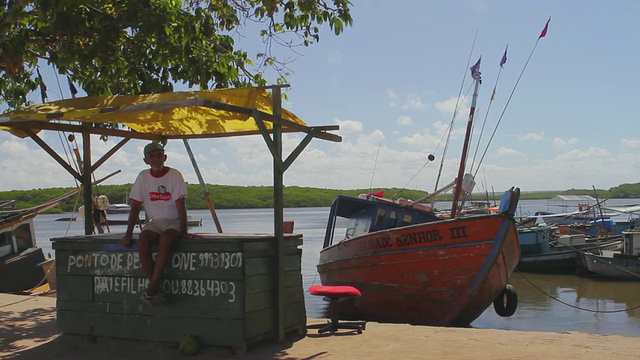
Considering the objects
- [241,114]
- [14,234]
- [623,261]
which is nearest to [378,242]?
[241,114]

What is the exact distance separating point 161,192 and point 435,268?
678 cm

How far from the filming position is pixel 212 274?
6.51 meters

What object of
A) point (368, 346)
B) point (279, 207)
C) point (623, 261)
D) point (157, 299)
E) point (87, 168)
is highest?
point (87, 168)

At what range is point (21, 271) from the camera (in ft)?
57.5

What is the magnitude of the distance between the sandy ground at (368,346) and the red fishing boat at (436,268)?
131 inches

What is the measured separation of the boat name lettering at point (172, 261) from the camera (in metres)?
6.47

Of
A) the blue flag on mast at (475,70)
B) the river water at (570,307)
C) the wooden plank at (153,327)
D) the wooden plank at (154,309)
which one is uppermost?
the blue flag on mast at (475,70)

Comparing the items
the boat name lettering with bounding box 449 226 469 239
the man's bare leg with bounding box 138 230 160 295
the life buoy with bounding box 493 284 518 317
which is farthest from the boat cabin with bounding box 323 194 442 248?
the man's bare leg with bounding box 138 230 160 295

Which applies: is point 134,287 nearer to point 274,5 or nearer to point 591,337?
point 274,5

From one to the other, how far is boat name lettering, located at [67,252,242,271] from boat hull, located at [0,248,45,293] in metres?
10.9

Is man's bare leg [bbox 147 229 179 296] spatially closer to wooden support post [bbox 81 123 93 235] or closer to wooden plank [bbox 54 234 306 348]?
wooden plank [bbox 54 234 306 348]

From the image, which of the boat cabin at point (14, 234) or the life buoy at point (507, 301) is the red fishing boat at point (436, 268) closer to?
the life buoy at point (507, 301)

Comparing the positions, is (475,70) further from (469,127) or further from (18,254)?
(18,254)

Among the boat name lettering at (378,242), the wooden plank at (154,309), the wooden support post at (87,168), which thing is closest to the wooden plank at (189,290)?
the wooden plank at (154,309)
